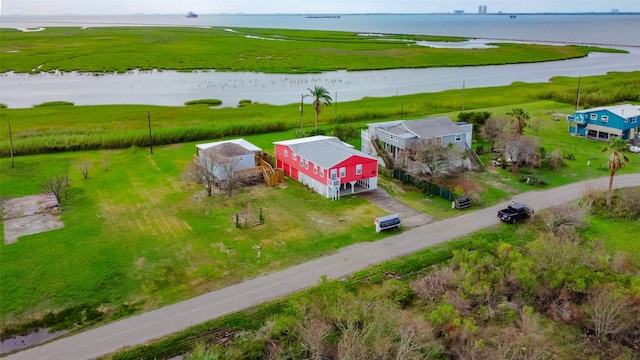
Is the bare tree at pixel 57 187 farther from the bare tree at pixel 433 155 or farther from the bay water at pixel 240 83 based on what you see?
the bay water at pixel 240 83

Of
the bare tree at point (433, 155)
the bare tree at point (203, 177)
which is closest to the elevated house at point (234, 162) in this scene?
the bare tree at point (203, 177)

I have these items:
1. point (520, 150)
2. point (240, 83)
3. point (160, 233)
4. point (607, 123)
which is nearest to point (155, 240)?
point (160, 233)

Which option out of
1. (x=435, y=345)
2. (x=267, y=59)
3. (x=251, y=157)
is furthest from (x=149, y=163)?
(x=267, y=59)

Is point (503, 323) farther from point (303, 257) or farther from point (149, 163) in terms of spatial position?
point (149, 163)

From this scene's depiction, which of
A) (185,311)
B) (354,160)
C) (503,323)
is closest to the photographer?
(503,323)

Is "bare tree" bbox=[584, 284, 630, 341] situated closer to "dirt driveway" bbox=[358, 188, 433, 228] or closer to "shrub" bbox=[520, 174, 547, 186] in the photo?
"dirt driveway" bbox=[358, 188, 433, 228]

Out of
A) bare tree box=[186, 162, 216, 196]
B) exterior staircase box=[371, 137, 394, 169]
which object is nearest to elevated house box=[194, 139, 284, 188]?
bare tree box=[186, 162, 216, 196]
